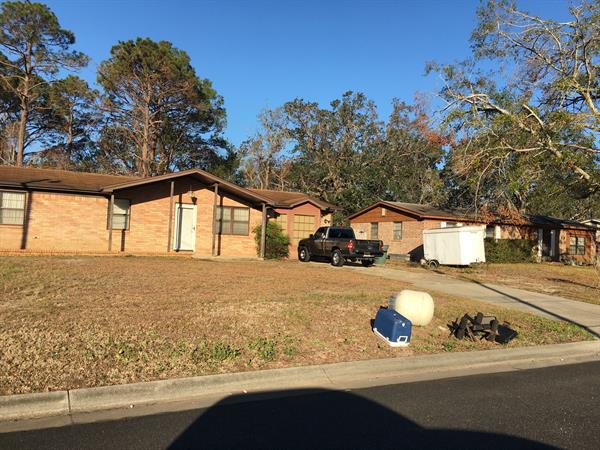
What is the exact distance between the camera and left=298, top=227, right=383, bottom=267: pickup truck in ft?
65.7

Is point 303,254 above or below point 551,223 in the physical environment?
below

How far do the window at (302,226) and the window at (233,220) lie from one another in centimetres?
270

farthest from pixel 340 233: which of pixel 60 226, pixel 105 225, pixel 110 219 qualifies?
pixel 60 226

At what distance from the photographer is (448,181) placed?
150ft

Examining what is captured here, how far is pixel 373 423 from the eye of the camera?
4410mm

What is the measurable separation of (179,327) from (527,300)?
9174 millimetres

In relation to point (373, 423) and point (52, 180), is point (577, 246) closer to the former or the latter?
point (52, 180)

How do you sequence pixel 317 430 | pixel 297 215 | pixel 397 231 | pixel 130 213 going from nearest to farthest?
pixel 317 430 < pixel 130 213 < pixel 297 215 < pixel 397 231

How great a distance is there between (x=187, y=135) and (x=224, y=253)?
19.6 meters

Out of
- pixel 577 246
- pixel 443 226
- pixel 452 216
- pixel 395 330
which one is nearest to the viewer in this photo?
pixel 395 330

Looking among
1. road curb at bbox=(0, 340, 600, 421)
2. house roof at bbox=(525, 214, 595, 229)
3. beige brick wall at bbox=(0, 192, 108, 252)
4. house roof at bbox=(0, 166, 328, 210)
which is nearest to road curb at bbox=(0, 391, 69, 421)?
road curb at bbox=(0, 340, 600, 421)

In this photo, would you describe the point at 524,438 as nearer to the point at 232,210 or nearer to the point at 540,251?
the point at 232,210

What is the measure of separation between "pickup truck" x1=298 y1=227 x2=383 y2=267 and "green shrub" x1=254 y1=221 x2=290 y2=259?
110cm

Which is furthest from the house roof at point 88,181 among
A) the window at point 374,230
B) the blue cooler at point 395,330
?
the blue cooler at point 395,330
